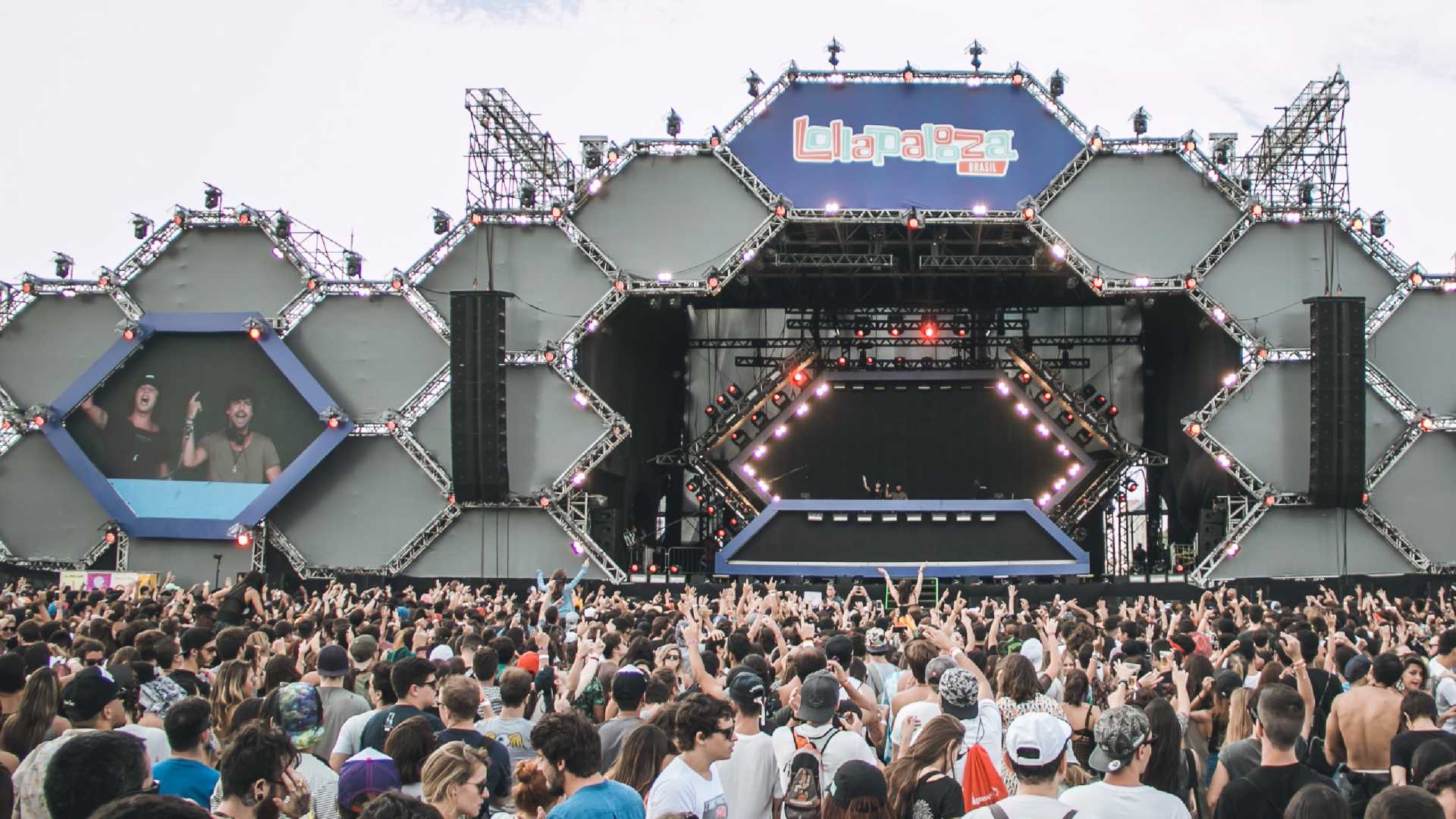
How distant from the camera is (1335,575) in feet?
88.7

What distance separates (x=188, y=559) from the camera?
28.4m

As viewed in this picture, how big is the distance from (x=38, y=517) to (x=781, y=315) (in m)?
20.8

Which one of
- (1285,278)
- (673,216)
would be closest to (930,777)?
(673,216)

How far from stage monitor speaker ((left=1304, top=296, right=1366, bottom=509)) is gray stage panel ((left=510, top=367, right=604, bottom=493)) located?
51.9 feet

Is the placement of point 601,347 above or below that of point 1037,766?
above

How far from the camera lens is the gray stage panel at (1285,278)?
28203 mm

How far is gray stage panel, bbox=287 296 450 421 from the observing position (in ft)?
94.6

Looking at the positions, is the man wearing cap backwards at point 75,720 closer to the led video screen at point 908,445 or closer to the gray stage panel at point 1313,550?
the gray stage panel at point 1313,550

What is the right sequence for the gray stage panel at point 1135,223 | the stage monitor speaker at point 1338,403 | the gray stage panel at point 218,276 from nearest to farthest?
1. the stage monitor speaker at point 1338,403
2. the gray stage panel at point 1135,223
3. the gray stage panel at point 218,276

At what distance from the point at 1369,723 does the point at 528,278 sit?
23.7m

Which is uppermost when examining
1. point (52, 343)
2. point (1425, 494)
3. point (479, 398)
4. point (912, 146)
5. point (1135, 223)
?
point (912, 146)

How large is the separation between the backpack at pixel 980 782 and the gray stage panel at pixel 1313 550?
78.1 feet

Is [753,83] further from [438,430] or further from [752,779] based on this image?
[752,779]

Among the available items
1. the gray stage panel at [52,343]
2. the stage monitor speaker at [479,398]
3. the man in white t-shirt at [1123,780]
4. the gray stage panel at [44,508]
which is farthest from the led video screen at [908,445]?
the man in white t-shirt at [1123,780]
